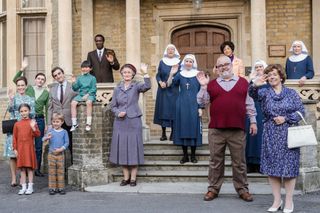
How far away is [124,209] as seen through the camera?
6492 millimetres

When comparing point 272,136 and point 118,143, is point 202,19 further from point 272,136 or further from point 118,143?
point 272,136

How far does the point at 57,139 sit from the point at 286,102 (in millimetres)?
3634

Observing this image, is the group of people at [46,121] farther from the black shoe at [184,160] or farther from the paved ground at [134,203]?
the black shoe at [184,160]

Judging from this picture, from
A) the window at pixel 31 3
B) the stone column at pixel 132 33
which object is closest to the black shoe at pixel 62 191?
the stone column at pixel 132 33

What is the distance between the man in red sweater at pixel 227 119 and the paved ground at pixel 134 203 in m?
0.29

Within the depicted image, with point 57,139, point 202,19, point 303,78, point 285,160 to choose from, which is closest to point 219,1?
point 202,19

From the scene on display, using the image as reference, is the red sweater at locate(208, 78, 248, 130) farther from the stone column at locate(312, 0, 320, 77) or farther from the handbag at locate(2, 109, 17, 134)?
the stone column at locate(312, 0, 320, 77)

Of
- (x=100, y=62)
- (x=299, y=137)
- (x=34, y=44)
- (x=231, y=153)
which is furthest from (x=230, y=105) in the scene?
(x=34, y=44)

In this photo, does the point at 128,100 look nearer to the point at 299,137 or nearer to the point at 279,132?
the point at 279,132

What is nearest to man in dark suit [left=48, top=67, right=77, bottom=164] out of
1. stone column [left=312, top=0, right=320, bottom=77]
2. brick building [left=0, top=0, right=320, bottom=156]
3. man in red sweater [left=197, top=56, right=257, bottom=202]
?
man in red sweater [left=197, top=56, right=257, bottom=202]

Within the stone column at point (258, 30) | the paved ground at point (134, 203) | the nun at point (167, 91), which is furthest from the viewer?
the stone column at point (258, 30)

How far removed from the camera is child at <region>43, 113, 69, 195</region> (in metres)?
7.76

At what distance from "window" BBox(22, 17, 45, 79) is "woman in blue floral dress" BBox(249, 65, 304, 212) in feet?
25.4

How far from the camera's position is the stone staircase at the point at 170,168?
27.5 ft
